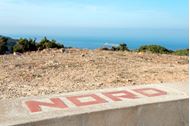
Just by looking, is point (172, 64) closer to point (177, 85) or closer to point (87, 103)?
point (177, 85)

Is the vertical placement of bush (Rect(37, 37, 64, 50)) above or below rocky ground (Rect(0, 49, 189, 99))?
above

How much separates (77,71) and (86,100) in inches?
165

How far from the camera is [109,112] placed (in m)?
2.50

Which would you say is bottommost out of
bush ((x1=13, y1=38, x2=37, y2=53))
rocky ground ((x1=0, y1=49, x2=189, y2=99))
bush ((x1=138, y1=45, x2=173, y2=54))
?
rocky ground ((x1=0, y1=49, x2=189, y2=99))

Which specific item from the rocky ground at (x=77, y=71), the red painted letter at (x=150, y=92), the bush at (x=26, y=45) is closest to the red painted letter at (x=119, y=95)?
the red painted letter at (x=150, y=92)

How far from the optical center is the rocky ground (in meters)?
5.65

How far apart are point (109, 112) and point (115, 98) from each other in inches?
9.8

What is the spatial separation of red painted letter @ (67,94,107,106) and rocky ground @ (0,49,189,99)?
95.9 inches

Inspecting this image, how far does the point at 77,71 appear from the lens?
6.86 metres

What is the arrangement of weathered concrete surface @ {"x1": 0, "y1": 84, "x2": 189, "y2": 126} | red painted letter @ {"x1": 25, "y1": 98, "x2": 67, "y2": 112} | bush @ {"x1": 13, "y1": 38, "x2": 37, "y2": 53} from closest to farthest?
weathered concrete surface @ {"x1": 0, "y1": 84, "x2": 189, "y2": 126}, red painted letter @ {"x1": 25, "y1": 98, "x2": 67, "y2": 112}, bush @ {"x1": 13, "y1": 38, "x2": 37, "y2": 53}

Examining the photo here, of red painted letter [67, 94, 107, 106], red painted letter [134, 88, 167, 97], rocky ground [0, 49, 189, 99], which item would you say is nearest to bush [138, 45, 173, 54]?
rocky ground [0, 49, 189, 99]

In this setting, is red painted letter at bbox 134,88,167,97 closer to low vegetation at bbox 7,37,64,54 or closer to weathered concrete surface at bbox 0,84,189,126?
weathered concrete surface at bbox 0,84,189,126

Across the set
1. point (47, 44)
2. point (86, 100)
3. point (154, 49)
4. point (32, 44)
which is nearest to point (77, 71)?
point (86, 100)

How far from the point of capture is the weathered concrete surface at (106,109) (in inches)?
92.7
